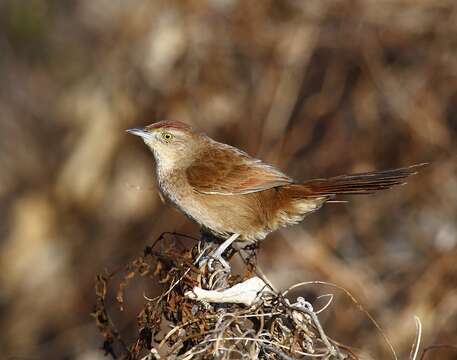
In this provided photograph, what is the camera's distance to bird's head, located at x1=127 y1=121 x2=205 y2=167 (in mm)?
5188

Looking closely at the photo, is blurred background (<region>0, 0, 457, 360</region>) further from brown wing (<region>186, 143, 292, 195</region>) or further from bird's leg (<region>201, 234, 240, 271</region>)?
bird's leg (<region>201, 234, 240, 271</region>)

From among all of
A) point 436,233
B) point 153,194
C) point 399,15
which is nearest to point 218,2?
point 399,15

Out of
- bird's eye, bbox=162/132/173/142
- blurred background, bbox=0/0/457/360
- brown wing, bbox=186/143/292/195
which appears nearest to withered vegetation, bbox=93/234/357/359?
brown wing, bbox=186/143/292/195

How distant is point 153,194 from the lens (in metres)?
9.84

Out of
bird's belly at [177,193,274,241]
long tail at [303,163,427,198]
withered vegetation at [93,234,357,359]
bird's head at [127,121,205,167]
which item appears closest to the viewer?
withered vegetation at [93,234,357,359]

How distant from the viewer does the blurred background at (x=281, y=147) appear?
7996 mm

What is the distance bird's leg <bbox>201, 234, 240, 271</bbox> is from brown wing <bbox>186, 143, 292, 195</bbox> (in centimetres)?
36

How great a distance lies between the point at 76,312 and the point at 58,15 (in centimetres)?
573

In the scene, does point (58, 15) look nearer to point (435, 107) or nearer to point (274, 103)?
point (274, 103)

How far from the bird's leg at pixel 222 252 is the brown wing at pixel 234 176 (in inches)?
14.3

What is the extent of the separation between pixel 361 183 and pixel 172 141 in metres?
1.39

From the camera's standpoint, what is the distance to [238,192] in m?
4.91

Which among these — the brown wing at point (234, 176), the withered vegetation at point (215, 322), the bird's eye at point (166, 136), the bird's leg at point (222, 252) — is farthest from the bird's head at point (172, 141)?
the withered vegetation at point (215, 322)

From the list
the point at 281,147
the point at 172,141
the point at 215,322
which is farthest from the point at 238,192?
the point at 281,147
